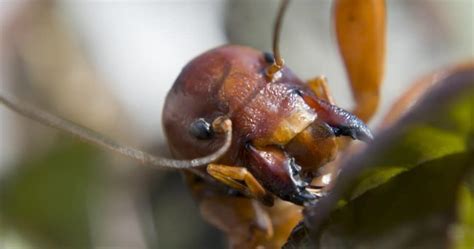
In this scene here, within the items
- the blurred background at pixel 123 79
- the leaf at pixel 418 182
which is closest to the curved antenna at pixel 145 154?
the leaf at pixel 418 182

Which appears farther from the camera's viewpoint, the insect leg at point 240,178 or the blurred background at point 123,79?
the blurred background at point 123,79

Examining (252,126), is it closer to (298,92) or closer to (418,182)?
(298,92)

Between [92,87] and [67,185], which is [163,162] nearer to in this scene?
[67,185]

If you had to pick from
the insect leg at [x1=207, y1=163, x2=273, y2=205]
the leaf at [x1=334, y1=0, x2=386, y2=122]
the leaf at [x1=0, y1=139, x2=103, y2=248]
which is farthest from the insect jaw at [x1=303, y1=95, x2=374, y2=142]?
the leaf at [x1=0, y1=139, x2=103, y2=248]

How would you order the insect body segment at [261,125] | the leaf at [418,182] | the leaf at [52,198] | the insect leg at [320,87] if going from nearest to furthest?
1. the leaf at [418,182]
2. the insect body segment at [261,125]
3. the insect leg at [320,87]
4. the leaf at [52,198]

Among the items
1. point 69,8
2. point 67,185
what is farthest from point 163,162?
point 69,8

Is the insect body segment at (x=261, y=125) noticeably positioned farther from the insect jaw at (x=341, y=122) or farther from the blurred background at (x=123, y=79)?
the blurred background at (x=123, y=79)
